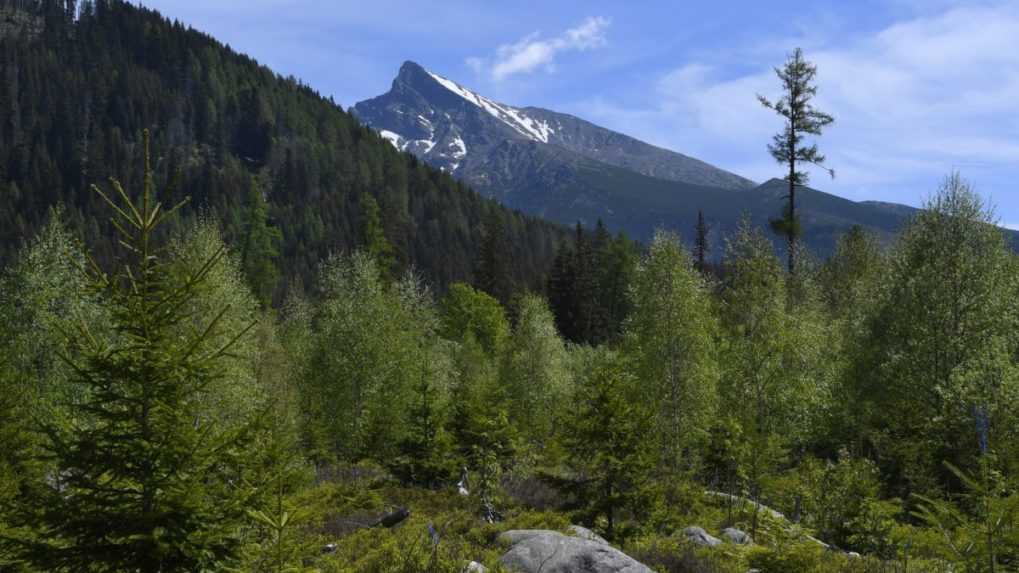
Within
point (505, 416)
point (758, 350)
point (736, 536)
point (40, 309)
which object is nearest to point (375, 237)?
point (40, 309)

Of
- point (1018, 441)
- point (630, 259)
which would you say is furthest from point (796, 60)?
point (630, 259)

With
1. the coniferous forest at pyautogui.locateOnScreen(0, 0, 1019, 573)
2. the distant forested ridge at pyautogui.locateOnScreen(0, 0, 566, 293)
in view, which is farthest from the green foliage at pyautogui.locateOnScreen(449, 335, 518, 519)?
the distant forested ridge at pyautogui.locateOnScreen(0, 0, 566, 293)

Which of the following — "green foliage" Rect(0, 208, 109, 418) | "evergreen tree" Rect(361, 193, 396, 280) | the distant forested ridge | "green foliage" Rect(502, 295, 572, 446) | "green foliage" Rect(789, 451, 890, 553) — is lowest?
"green foliage" Rect(502, 295, 572, 446)

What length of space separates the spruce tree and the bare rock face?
19.0ft

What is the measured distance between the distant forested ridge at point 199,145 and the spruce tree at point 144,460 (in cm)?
11549

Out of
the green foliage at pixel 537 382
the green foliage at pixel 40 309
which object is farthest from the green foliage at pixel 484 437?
the green foliage at pixel 40 309

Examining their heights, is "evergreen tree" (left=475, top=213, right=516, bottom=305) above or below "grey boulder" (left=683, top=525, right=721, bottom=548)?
above

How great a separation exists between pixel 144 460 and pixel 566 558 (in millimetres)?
7412

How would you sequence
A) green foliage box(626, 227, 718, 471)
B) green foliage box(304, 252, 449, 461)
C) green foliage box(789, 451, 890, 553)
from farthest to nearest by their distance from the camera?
green foliage box(304, 252, 449, 461) < green foliage box(626, 227, 718, 471) < green foliage box(789, 451, 890, 553)

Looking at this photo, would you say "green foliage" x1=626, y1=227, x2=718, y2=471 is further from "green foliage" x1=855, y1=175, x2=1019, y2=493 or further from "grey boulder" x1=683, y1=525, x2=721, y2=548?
"grey boulder" x1=683, y1=525, x2=721, y2=548

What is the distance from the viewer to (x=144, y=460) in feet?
22.7

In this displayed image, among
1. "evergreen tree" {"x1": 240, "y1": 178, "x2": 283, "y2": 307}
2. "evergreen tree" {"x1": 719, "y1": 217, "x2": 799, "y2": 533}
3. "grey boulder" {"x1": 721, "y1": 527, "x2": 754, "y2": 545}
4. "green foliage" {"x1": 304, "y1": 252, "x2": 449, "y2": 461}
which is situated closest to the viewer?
"grey boulder" {"x1": 721, "y1": 527, "x2": 754, "y2": 545}

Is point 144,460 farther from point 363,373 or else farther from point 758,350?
point 363,373

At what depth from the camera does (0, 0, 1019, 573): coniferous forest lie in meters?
7.11
